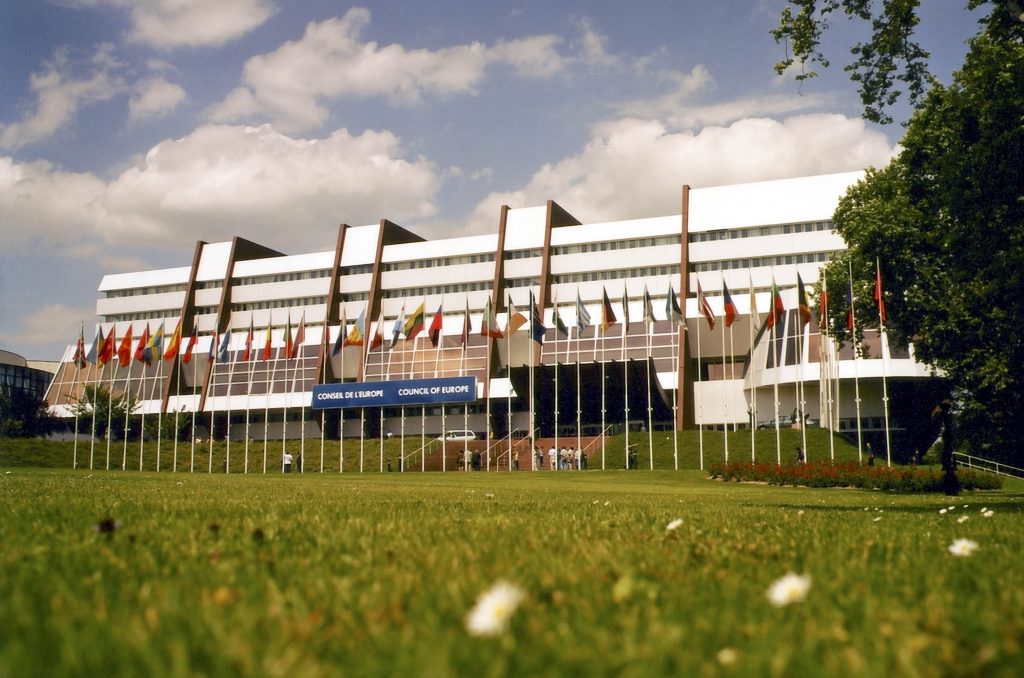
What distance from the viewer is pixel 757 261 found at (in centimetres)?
6694

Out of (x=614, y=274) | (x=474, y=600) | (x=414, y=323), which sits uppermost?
(x=614, y=274)

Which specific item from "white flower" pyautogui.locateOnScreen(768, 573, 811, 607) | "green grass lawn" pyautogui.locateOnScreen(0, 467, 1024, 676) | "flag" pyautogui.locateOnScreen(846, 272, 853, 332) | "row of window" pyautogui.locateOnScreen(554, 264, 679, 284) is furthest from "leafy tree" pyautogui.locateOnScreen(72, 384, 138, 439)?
"white flower" pyautogui.locateOnScreen(768, 573, 811, 607)

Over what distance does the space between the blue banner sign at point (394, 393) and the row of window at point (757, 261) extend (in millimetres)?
22591

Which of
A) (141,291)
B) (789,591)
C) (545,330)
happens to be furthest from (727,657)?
(141,291)

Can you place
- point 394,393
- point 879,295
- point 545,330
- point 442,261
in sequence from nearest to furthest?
point 879,295 → point 545,330 → point 394,393 → point 442,261

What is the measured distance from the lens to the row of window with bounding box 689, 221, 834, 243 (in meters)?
66.2

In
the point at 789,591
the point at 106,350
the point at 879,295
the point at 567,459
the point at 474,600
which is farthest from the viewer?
the point at 567,459

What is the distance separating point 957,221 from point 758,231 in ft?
168

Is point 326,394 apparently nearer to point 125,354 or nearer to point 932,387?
point 125,354

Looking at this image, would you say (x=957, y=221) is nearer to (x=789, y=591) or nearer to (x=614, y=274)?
(x=789, y=591)

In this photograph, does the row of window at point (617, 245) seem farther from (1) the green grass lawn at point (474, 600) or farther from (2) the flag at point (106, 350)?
(1) the green grass lawn at point (474, 600)

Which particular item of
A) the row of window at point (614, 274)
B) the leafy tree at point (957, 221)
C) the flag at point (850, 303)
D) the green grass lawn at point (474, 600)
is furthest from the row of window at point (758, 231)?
the green grass lawn at point (474, 600)

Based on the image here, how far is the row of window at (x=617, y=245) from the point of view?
7012cm

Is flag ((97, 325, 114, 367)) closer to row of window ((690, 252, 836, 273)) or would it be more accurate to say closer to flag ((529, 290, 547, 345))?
flag ((529, 290, 547, 345))
